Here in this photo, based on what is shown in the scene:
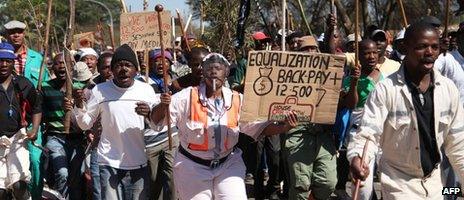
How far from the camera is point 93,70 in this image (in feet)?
31.2

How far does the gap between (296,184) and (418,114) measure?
253 cm

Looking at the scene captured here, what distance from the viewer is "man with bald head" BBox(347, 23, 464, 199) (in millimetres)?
4922

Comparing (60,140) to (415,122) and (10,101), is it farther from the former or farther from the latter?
(415,122)

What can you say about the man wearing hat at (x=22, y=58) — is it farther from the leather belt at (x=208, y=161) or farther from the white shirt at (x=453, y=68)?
the white shirt at (x=453, y=68)

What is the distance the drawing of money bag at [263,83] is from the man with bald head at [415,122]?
125 cm

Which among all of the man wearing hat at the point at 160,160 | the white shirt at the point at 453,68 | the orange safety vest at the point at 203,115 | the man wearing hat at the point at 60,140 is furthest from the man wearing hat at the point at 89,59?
the white shirt at the point at 453,68

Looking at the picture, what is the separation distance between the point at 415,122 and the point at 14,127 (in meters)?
4.08

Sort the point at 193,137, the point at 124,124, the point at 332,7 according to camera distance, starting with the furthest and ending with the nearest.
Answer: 1. the point at 332,7
2. the point at 124,124
3. the point at 193,137

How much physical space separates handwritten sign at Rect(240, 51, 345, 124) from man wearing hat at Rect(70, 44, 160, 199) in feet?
3.34

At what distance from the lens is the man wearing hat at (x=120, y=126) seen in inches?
263

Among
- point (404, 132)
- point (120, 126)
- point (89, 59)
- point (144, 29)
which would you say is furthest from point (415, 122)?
point (89, 59)

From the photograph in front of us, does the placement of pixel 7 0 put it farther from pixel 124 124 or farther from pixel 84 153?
pixel 124 124

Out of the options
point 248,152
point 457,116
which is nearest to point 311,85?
point 457,116

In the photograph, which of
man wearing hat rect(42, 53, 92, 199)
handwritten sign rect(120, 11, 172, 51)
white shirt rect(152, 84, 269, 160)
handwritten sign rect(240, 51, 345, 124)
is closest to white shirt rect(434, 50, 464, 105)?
handwritten sign rect(240, 51, 345, 124)
